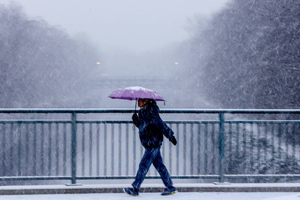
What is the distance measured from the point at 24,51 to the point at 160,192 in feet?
153

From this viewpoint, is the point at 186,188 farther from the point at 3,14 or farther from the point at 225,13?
the point at 3,14

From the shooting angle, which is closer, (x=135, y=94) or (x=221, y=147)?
(x=135, y=94)

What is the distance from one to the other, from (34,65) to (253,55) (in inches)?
1172

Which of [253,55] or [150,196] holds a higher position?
[253,55]

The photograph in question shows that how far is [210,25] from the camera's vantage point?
50875mm

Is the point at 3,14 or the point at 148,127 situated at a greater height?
the point at 3,14

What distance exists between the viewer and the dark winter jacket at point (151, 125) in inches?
257

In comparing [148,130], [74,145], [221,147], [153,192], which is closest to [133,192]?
[153,192]

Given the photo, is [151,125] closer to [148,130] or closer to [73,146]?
[148,130]

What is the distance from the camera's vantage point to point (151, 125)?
6.58 m

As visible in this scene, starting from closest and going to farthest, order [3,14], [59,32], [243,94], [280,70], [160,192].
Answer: [160,192] → [280,70] → [243,94] → [3,14] → [59,32]

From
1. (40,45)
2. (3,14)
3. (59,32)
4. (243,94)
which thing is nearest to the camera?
(243,94)

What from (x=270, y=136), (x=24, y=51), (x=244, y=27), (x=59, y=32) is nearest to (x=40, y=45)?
(x=24, y=51)

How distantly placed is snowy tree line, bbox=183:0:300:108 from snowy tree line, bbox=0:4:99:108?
1961 cm
